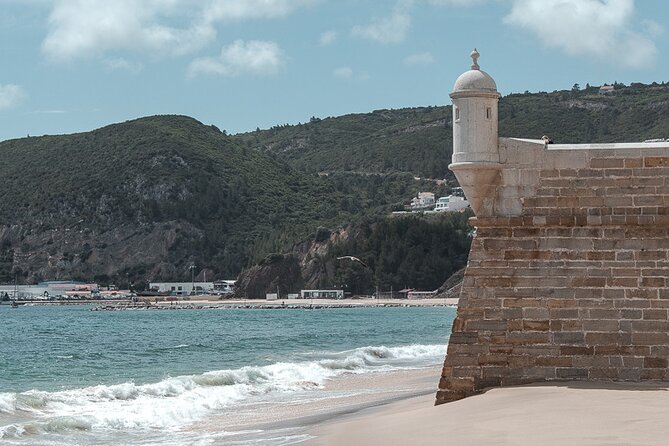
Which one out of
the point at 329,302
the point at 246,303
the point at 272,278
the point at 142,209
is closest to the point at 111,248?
the point at 142,209

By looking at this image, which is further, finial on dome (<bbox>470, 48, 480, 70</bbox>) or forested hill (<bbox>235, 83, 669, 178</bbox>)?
forested hill (<bbox>235, 83, 669, 178</bbox>)

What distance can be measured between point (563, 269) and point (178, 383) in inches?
454

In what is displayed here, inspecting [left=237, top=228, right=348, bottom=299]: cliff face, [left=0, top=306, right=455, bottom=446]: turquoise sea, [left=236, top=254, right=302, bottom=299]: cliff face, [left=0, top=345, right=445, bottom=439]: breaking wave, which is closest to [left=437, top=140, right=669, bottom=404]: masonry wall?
[left=0, top=306, right=455, bottom=446]: turquoise sea

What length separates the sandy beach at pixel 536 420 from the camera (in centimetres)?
998

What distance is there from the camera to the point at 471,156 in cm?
1302

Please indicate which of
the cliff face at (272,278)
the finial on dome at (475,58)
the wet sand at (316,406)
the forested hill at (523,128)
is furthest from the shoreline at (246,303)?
the finial on dome at (475,58)

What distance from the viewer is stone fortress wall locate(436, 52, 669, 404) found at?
12.5 metres

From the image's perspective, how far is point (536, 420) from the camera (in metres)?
10.8

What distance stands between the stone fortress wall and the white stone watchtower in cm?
2

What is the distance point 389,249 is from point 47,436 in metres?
95.1

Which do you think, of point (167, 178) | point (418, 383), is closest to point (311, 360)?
point (418, 383)

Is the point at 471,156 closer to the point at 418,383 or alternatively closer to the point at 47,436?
the point at 47,436

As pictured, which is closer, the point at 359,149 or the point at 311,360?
the point at 311,360

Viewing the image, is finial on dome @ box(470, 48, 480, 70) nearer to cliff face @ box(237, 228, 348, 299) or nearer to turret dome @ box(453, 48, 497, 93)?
turret dome @ box(453, 48, 497, 93)
